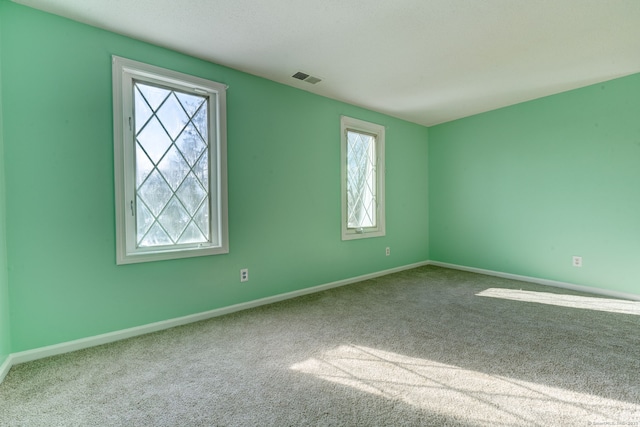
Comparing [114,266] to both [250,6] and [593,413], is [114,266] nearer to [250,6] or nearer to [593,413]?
[250,6]

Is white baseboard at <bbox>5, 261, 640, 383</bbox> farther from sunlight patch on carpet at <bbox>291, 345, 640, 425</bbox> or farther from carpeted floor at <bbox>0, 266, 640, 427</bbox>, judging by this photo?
sunlight patch on carpet at <bbox>291, 345, 640, 425</bbox>

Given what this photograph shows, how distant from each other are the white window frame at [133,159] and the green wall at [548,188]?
3.38 metres

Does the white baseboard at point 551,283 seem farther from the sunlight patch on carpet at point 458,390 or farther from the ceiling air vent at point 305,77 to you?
the ceiling air vent at point 305,77

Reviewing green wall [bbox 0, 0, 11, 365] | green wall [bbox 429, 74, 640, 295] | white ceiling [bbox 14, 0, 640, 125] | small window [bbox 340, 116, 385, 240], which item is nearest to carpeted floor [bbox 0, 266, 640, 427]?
green wall [bbox 0, 0, 11, 365]

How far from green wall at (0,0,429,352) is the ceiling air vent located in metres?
0.21

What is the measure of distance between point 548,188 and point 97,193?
4509mm

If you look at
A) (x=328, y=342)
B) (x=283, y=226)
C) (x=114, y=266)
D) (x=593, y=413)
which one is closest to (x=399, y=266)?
(x=283, y=226)

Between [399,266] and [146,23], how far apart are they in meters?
3.87

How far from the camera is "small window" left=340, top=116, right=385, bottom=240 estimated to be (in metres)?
3.54

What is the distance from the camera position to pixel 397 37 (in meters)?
2.14

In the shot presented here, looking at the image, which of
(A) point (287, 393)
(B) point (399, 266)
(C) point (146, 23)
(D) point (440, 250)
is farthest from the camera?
(D) point (440, 250)

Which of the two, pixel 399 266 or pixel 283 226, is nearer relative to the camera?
pixel 283 226

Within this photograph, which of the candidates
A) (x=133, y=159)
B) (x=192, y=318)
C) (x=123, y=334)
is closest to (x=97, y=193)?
(x=133, y=159)

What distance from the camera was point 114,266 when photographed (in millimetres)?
2035
